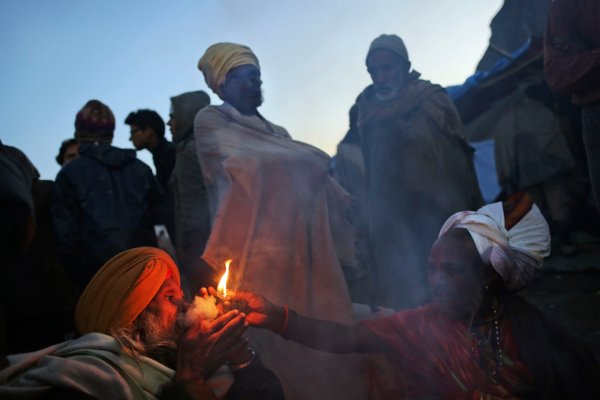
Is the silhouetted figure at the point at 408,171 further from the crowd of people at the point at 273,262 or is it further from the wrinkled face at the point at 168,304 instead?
the wrinkled face at the point at 168,304

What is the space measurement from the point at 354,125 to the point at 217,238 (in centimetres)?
365

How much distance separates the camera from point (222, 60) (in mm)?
4254

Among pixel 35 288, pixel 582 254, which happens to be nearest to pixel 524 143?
pixel 582 254

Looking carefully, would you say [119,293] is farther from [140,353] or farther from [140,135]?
[140,135]

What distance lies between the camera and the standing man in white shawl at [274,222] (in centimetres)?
370

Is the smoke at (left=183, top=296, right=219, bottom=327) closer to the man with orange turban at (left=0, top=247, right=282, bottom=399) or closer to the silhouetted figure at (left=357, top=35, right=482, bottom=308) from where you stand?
the man with orange turban at (left=0, top=247, right=282, bottom=399)

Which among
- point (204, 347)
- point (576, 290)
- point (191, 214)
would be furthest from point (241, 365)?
point (576, 290)

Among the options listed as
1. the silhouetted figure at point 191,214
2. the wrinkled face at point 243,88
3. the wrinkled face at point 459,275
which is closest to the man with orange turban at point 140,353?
the wrinkled face at point 459,275

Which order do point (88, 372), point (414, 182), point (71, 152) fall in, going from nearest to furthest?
point (88, 372) → point (414, 182) → point (71, 152)

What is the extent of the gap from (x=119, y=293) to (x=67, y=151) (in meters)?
4.93

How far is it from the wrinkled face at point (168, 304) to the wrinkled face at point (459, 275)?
48.7 inches

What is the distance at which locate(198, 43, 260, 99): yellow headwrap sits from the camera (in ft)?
13.9

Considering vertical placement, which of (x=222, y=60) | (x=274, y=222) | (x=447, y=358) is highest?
(x=222, y=60)

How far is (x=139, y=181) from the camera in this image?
4.84m
